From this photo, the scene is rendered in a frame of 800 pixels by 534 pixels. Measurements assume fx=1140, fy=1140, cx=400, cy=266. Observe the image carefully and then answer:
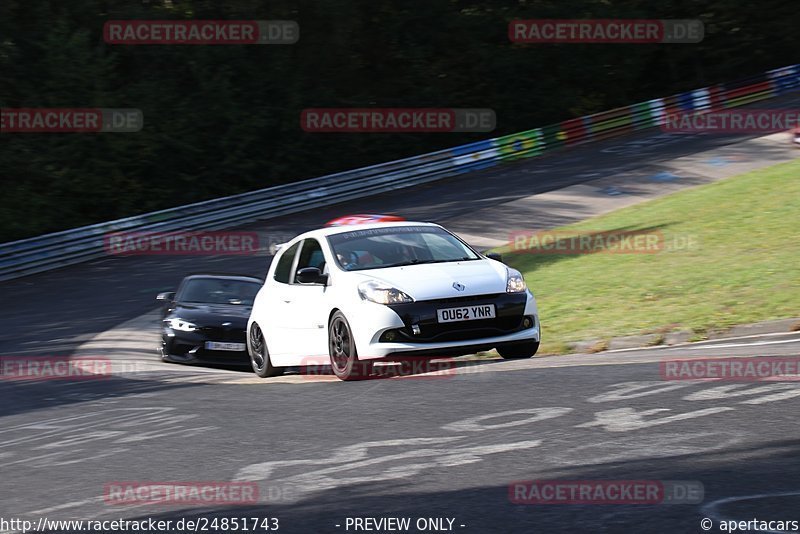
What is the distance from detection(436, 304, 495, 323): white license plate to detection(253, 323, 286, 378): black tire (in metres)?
2.85

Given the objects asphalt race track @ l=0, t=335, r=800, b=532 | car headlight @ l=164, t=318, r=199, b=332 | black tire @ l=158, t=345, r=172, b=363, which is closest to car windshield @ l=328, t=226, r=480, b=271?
asphalt race track @ l=0, t=335, r=800, b=532

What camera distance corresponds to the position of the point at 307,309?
1176 centimetres

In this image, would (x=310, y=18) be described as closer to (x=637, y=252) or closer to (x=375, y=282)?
(x=637, y=252)

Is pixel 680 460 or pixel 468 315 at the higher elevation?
pixel 468 315

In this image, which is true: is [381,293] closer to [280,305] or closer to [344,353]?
[344,353]

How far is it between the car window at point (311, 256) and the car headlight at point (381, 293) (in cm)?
120

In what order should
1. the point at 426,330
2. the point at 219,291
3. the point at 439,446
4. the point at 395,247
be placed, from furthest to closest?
1. the point at 219,291
2. the point at 395,247
3. the point at 426,330
4. the point at 439,446

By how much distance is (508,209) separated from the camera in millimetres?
30703

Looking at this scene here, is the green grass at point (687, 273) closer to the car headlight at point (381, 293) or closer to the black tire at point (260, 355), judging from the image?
the car headlight at point (381, 293)

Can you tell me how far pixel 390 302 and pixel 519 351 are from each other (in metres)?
1.76

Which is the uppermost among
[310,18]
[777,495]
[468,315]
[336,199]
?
[310,18]

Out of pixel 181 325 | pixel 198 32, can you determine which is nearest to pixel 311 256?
pixel 181 325

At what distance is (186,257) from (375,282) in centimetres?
1900

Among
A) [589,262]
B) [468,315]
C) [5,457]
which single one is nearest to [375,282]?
[468,315]
